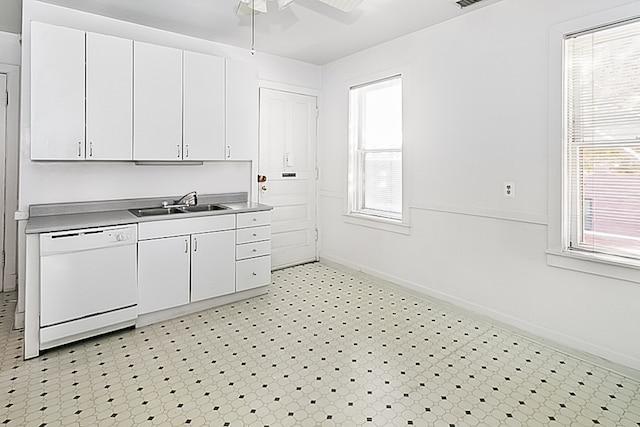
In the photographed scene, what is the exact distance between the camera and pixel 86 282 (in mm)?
2752

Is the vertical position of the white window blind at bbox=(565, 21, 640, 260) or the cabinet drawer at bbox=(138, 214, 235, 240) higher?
the white window blind at bbox=(565, 21, 640, 260)

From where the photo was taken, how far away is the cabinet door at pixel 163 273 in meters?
3.05

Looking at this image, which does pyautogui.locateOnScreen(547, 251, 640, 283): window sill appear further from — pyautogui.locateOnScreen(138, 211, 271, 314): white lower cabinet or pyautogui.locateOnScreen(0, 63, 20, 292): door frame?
pyautogui.locateOnScreen(0, 63, 20, 292): door frame

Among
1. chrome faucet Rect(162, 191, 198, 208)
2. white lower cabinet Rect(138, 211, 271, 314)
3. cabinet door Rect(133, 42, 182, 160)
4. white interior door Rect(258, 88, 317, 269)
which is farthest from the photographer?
white interior door Rect(258, 88, 317, 269)

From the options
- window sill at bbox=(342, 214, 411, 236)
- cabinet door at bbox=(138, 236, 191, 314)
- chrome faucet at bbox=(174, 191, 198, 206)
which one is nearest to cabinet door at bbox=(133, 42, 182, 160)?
chrome faucet at bbox=(174, 191, 198, 206)

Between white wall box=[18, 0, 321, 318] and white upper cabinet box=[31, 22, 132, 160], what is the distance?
0.29 m

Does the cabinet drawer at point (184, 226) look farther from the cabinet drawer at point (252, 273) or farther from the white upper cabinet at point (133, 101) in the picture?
the white upper cabinet at point (133, 101)

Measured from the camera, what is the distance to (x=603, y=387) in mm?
2246

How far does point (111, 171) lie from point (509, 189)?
3464 millimetres

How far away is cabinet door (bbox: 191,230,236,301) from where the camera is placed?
3334 millimetres

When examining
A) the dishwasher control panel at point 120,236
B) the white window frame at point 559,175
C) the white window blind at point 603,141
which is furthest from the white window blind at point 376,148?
the dishwasher control panel at point 120,236

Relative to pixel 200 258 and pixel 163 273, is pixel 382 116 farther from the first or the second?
pixel 163 273

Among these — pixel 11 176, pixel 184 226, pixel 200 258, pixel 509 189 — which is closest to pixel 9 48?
pixel 11 176

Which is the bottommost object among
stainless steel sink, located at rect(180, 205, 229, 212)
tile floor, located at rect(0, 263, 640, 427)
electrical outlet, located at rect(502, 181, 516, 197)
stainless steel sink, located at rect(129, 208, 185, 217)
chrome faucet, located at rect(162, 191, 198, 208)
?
tile floor, located at rect(0, 263, 640, 427)
